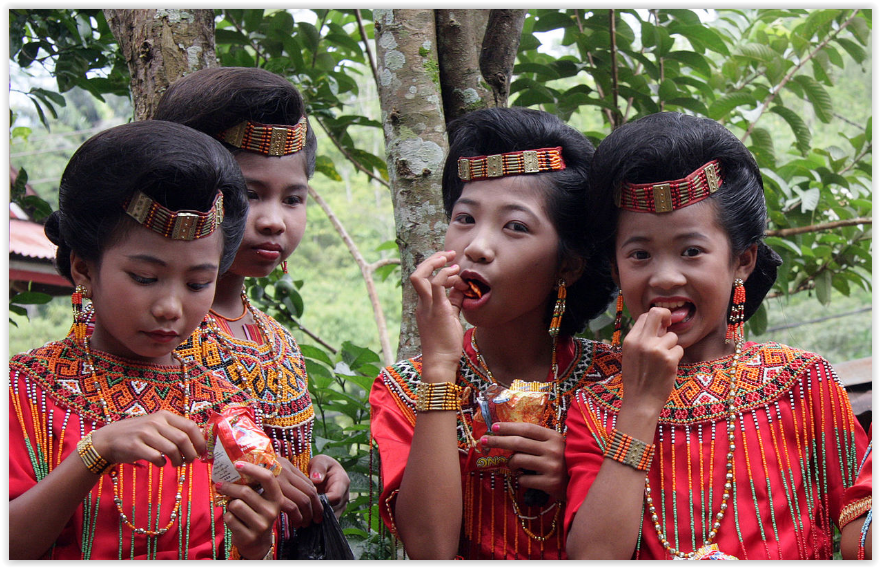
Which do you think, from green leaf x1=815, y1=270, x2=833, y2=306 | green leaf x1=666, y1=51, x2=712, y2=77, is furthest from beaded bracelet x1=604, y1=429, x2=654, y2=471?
green leaf x1=815, y1=270, x2=833, y2=306

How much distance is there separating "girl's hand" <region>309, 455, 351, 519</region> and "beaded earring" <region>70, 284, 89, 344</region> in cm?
78

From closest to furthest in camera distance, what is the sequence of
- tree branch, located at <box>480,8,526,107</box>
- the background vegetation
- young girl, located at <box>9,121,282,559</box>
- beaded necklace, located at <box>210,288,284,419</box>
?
young girl, located at <box>9,121,282,559</box> → beaded necklace, located at <box>210,288,284,419</box> → tree branch, located at <box>480,8,526,107</box> → the background vegetation

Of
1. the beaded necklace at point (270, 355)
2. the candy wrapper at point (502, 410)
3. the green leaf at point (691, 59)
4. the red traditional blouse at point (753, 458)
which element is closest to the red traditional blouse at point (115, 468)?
the beaded necklace at point (270, 355)

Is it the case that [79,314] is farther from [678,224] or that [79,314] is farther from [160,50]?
[678,224]

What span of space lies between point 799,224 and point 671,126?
1.85 metres

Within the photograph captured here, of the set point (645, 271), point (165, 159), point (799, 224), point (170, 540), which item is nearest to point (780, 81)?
point (799, 224)

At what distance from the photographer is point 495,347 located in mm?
2525

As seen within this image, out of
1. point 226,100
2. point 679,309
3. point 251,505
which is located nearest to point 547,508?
point 679,309

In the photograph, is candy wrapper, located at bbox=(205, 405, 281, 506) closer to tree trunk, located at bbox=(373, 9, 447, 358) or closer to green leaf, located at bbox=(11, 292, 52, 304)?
tree trunk, located at bbox=(373, 9, 447, 358)

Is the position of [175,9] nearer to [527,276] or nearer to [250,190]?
[250,190]

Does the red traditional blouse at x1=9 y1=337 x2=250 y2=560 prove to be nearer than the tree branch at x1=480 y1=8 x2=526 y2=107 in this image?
Yes

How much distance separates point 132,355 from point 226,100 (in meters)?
0.82

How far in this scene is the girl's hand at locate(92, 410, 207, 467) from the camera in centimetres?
185

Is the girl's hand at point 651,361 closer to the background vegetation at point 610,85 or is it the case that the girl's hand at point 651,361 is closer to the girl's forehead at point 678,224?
the girl's forehead at point 678,224
